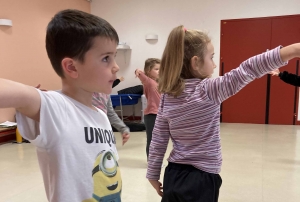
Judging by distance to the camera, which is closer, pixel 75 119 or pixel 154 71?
pixel 75 119

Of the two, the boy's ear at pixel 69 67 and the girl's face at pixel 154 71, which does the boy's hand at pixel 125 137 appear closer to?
the boy's ear at pixel 69 67

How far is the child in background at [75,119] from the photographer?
0.72m

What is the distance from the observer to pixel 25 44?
5473 millimetres

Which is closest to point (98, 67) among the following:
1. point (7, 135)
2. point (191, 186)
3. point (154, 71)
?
point (191, 186)

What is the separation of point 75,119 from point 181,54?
568mm

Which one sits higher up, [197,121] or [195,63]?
[195,63]

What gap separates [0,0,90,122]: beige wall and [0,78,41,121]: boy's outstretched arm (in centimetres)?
489

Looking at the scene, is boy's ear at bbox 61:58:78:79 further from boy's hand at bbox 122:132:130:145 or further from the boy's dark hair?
boy's hand at bbox 122:132:130:145

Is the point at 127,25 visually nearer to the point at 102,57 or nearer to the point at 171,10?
the point at 171,10

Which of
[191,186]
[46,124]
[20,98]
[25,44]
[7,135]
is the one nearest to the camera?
[20,98]

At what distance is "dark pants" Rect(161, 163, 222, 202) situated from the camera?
1124 millimetres

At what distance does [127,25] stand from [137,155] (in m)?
4.22

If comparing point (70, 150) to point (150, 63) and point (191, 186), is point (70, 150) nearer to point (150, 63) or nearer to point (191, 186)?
point (191, 186)

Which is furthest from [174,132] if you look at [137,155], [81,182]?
[137,155]
